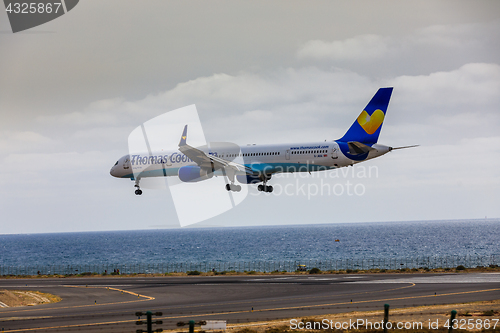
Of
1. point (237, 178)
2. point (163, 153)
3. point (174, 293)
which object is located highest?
point (163, 153)

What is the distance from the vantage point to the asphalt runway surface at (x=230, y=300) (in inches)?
1224

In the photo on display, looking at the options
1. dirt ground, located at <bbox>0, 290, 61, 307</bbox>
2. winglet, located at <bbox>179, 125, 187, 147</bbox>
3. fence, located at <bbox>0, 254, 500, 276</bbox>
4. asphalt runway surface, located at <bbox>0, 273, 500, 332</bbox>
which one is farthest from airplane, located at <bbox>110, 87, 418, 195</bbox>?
fence, located at <bbox>0, 254, 500, 276</bbox>

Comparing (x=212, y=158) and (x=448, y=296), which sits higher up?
(x=212, y=158)

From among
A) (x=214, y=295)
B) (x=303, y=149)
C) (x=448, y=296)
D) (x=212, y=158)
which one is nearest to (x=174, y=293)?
(x=214, y=295)

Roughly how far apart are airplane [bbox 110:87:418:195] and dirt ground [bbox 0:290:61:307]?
16035mm

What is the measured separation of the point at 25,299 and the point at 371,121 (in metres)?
35.3

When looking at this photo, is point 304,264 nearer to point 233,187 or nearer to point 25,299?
point 233,187

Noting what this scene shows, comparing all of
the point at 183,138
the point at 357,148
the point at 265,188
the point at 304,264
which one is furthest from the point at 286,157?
the point at 304,264

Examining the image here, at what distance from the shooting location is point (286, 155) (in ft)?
162

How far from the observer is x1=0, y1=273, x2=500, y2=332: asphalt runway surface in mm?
31094

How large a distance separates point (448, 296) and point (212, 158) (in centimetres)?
2387

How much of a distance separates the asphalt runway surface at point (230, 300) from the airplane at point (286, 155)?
34.9ft

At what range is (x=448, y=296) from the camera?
37.8 meters

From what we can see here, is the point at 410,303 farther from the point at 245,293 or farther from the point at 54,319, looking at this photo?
the point at 54,319
